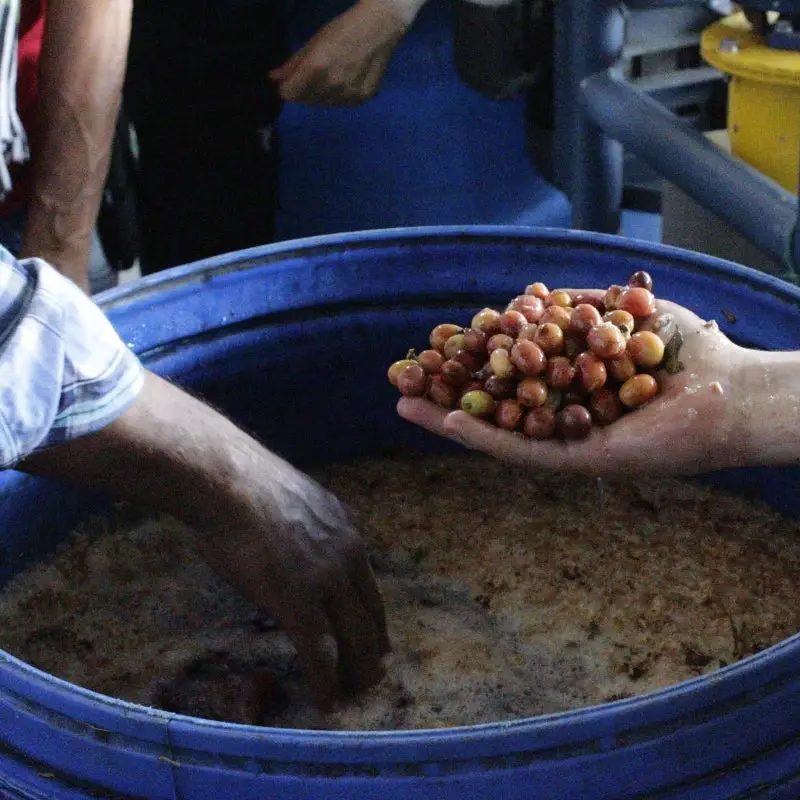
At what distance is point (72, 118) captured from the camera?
129cm

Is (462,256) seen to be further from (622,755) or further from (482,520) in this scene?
(622,755)

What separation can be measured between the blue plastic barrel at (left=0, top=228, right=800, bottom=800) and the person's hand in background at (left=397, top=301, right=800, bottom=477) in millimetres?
109

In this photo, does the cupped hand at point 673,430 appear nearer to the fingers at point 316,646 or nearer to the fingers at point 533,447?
the fingers at point 533,447

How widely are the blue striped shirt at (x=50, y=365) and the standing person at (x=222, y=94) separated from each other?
838 mm

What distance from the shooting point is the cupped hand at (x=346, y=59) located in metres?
1.40

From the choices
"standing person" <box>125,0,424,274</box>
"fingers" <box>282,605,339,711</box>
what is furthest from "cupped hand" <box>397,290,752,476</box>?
"standing person" <box>125,0,424,274</box>

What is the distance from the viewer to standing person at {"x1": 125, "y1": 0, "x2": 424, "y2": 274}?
4.70ft

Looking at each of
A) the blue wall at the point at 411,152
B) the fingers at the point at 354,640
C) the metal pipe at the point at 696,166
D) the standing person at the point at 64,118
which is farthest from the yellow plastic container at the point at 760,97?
the fingers at the point at 354,640

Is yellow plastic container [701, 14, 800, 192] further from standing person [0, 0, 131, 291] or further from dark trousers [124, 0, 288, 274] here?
standing person [0, 0, 131, 291]

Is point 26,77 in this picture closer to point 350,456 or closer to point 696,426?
point 350,456

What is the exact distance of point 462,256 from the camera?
1145 mm

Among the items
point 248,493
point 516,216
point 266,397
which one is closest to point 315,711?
point 248,493

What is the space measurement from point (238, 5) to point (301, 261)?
0.56 metres

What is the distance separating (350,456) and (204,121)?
0.63m
